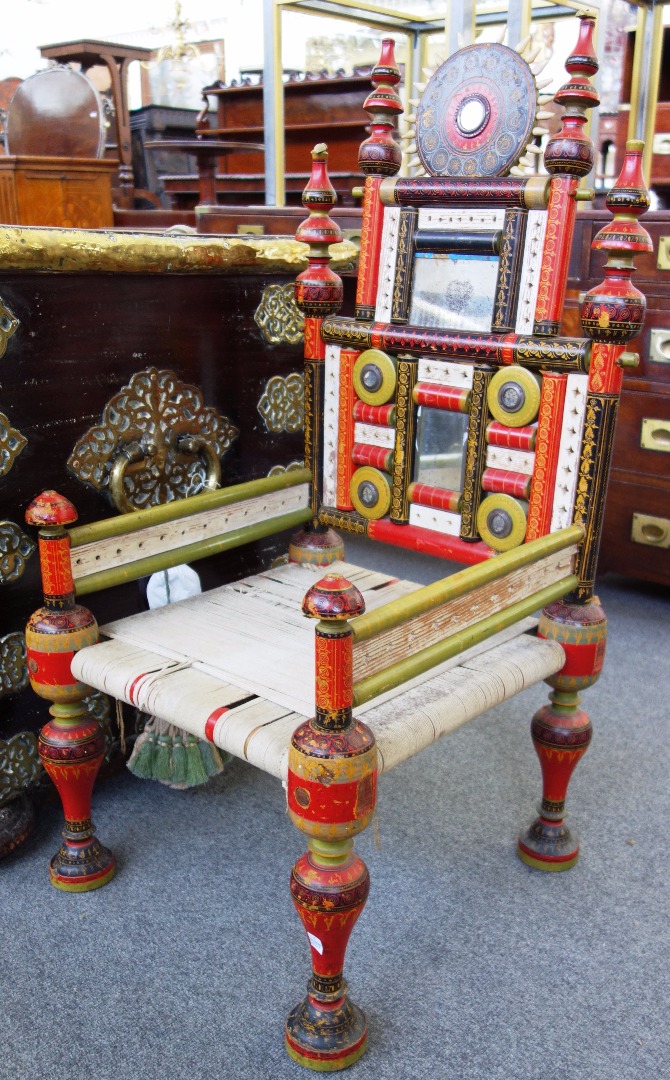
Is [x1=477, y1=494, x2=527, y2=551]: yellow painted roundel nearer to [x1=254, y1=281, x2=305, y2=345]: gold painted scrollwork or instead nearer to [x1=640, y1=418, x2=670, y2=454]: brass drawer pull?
[x1=254, y1=281, x2=305, y2=345]: gold painted scrollwork

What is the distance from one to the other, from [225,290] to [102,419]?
35cm

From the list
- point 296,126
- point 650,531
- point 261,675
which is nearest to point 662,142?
point 650,531

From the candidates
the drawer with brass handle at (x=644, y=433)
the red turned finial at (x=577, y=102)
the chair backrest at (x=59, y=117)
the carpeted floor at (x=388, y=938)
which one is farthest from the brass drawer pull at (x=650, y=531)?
the chair backrest at (x=59, y=117)

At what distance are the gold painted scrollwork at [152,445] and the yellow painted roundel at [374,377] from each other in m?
0.29

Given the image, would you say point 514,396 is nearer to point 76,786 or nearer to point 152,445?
point 152,445

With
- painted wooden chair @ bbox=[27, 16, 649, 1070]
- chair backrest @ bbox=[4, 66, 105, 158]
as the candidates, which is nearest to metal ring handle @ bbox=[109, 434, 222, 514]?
painted wooden chair @ bbox=[27, 16, 649, 1070]

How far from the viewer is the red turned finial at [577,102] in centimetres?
131

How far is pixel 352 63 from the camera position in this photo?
5.54 meters

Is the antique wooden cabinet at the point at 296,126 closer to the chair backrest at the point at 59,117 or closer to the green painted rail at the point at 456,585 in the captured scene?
the chair backrest at the point at 59,117

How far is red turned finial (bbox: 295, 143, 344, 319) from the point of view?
5.14 feet

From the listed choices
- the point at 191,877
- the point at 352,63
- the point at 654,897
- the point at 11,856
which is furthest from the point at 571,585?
the point at 352,63

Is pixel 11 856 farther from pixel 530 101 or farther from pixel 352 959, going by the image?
pixel 530 101

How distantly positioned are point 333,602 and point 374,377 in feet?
2.31

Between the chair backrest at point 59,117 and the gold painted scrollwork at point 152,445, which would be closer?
the gold painted scrollwork at point 152,445
